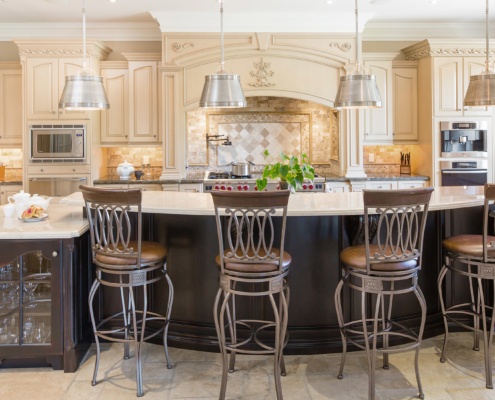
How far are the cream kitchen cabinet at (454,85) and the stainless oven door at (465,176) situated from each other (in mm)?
669

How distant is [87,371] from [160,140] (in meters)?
3.68

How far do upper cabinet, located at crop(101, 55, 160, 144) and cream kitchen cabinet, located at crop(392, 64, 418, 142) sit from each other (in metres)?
2.93

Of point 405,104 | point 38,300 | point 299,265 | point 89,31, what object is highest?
point 89,31

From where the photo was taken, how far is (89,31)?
6.55 m

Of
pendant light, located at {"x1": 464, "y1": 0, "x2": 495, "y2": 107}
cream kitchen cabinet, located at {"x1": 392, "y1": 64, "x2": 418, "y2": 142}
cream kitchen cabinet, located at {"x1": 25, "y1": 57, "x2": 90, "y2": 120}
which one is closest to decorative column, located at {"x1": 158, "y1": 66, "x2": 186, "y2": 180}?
cream kitchen cabinet, located at {"x1": 25, "y1": 57, "x2": 90, "y2": 120}

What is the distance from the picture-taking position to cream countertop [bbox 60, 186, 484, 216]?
3055 millimetres

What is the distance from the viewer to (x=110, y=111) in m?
6.43

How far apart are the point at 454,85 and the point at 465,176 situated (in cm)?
107

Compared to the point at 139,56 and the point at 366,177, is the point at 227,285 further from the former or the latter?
the point at 139,56

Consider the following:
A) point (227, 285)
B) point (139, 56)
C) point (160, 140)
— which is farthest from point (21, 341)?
point (139, 56)

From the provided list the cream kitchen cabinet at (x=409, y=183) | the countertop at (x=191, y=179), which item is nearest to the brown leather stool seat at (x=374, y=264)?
the countertop at (x=191, y=179)

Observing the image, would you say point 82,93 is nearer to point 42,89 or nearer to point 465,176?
point 42,89

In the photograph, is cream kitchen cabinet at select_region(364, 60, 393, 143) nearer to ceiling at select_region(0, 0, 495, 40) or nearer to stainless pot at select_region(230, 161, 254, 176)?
ceiling at select_region(0, 0, 495, 40)

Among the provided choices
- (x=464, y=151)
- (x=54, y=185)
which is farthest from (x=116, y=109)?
(x=464, y=151)
